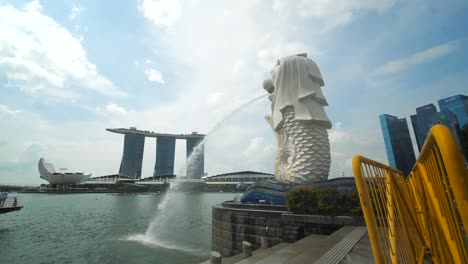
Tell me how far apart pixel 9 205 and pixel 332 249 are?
2775 centimetres

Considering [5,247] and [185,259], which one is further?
[5,247]

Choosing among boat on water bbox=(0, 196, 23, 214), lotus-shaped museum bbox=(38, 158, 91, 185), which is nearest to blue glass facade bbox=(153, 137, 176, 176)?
lotus-shaped museum bbox=(38, 158, 91, 185)

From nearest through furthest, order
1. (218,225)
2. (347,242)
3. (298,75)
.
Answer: (347,242)
(218,225)
(298,75)

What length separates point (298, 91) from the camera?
18.6 meters

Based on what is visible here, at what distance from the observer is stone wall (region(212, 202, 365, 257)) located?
9.06 metres

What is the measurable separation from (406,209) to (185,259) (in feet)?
33.2

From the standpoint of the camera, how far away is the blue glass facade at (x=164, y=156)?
127500 mm

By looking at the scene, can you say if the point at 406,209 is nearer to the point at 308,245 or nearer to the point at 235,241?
the point at 308,245

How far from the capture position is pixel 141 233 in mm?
16859

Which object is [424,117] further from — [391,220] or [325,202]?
[391,220]

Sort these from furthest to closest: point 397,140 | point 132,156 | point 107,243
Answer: point 132,156 < point 397,140 < point 107,243

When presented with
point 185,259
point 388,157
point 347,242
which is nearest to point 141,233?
point 185,259

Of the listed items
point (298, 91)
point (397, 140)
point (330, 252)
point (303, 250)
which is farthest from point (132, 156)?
point (330, 252)

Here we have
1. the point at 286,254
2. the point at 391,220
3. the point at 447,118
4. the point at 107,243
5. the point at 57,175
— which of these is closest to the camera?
the point at 391,220
